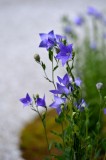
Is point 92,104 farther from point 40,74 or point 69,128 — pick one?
point 40,74

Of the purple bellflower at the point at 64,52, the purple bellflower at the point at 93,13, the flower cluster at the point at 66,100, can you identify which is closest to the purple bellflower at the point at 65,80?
the flower cluster at the point at 66,100

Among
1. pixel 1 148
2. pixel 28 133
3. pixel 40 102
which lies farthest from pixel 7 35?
pixel 40 102

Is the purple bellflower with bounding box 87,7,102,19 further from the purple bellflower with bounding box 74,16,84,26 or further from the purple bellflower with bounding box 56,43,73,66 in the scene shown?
the purple bellflower with bounding box 56,43,73,66

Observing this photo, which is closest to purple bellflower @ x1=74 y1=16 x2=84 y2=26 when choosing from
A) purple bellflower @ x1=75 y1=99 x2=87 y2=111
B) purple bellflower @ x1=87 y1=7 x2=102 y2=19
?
purple bellflower @ x1=87 y1=7 x2=102 y2=19

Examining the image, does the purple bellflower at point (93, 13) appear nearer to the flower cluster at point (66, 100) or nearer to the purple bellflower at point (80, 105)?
the flower cluster at point (66, 100)

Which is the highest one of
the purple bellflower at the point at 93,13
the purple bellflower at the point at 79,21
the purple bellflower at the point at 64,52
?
the purple bellflower at the point at 79,21

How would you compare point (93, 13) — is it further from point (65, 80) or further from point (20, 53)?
point (20, 53)

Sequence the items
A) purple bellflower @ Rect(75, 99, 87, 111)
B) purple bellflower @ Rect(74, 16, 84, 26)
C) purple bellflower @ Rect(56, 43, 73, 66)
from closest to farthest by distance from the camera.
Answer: purple bellflower @ Rect(56, 43, 73, 66)
purple bellflower @ Rect(75, 99, 87, 111)
purple bellflower @ Rect(74, 16, 84, 26)

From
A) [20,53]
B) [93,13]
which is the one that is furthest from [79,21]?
[20,53]
